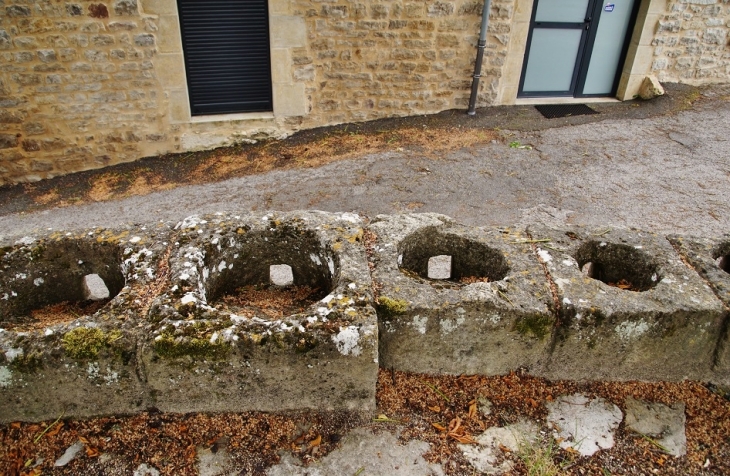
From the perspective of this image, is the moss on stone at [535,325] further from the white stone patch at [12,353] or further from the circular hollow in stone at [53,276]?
the white stone patch at [12,353]

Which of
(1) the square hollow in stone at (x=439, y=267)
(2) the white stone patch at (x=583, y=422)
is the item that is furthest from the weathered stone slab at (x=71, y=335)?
(1) the square hollow in stone at (x=439, y=267)

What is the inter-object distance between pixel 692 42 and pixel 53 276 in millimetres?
9099

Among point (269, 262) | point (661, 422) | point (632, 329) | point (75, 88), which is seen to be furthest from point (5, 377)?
point (75, 88)

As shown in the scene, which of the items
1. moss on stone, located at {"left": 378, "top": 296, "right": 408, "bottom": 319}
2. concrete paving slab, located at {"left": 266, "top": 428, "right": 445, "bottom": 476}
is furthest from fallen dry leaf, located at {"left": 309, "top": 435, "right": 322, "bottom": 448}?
moss on stone, located at {"left": 378, "top": 296, "right": 408, "bottom": 319}

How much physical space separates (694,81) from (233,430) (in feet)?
30.0

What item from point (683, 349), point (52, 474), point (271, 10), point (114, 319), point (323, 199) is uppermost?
point (271, 10)

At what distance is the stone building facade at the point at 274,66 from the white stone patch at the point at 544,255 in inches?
202

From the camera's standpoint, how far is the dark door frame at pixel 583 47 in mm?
7797

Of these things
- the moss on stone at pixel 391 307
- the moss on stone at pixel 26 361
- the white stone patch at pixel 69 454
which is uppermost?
the moss on stone at pixel 391 307

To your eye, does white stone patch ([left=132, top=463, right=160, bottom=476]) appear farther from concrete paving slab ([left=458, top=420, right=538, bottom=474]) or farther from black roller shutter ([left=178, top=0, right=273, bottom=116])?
black roller shutter ([left=178, top=0, right=273, bottom=116])

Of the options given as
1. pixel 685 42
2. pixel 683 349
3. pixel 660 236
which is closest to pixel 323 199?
pixel 660 236

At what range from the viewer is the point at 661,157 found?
21.6ft

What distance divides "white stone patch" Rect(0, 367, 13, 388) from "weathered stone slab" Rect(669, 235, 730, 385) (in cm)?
301

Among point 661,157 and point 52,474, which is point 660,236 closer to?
point 52,474
